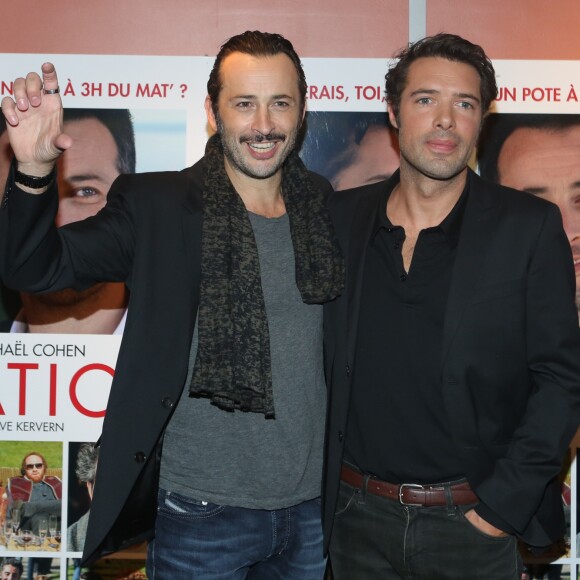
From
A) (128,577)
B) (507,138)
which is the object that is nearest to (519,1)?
(507,138)

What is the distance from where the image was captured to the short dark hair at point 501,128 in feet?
11.6

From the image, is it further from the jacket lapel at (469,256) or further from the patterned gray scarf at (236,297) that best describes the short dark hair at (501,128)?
the patterned gray scarf at (236,297)

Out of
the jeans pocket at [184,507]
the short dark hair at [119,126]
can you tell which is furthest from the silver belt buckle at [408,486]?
the short dark hair at [119,126]

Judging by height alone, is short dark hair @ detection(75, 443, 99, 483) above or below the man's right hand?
below

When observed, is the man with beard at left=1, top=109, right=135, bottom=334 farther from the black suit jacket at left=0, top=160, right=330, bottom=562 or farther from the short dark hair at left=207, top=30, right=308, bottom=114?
the black suit jacket at left=0, top=160, right=330, bottom=562

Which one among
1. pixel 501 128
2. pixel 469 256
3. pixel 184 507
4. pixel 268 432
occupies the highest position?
pixel 501 128

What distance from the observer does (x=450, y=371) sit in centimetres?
248

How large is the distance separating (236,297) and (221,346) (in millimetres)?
156

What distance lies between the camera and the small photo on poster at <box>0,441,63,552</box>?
3.56 m

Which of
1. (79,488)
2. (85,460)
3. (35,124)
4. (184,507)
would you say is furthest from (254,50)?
(79,488)

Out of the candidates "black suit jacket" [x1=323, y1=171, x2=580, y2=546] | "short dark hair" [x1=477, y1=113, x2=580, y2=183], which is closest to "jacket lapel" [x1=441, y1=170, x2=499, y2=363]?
"black suit jacket" [x1=323, y1=171, x2=580, y2=546]

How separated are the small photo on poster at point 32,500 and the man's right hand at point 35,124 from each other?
174 centimetres

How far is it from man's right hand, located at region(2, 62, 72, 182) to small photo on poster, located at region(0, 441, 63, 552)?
174 centimetres

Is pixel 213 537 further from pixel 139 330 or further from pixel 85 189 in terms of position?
pixel 85 189
